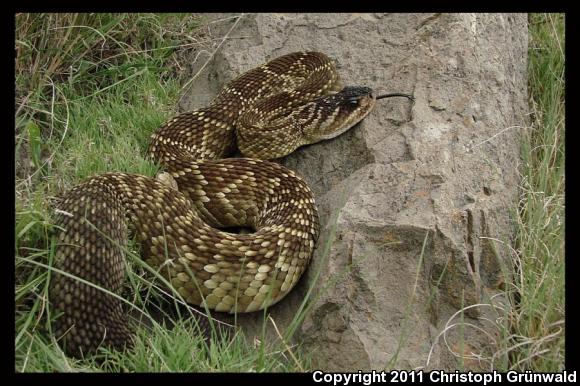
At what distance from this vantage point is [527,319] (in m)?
4.78

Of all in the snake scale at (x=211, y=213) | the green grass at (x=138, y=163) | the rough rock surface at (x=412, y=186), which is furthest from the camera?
the rough rock surface at (x=412, y=186)

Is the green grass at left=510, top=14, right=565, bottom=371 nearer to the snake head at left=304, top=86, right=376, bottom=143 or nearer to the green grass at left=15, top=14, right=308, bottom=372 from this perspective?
the snake head at left=304, top=86, right=376, bottom=143

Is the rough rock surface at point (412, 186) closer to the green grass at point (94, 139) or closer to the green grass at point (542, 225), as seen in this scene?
the green grass at point (542, 225)

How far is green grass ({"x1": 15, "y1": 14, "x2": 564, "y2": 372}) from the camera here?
4.62 meters

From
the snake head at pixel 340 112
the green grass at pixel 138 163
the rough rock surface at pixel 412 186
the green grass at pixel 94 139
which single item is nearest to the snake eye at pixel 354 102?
the snake head at pixel 340 112

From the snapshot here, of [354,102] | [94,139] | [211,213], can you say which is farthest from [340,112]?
[94,139]

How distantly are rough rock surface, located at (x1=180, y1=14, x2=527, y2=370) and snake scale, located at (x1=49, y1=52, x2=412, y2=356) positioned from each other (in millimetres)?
214

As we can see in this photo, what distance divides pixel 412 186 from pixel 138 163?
2.09 m

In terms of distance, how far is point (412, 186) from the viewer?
5531mm

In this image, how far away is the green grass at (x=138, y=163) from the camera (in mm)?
4617

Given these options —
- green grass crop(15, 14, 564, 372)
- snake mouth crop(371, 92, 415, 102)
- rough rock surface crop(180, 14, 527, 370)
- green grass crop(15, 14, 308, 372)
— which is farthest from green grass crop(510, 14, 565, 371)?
green grass crop(15, 14, 308, 372)

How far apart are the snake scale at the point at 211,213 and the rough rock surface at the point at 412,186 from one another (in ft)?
0.70
